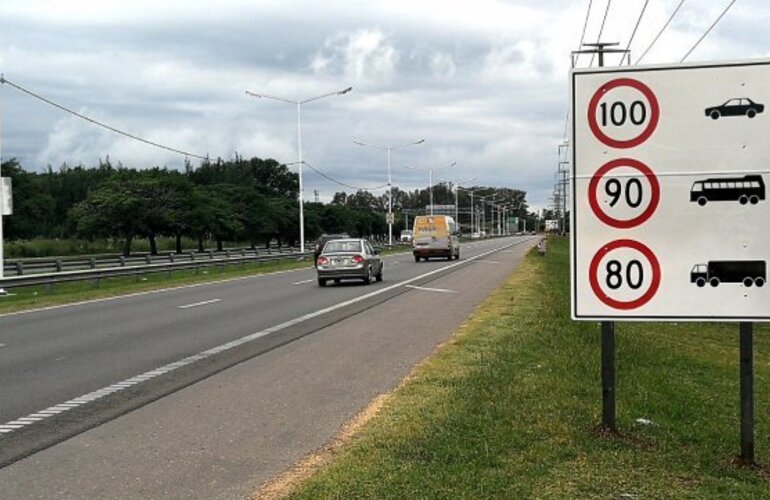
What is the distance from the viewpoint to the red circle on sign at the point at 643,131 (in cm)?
537

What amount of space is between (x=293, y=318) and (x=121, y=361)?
572 cm

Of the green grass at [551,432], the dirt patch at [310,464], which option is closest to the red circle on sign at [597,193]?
the green grass at [551,432]

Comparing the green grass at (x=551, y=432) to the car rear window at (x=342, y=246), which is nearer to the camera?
the green grass at (x=551, y=432)

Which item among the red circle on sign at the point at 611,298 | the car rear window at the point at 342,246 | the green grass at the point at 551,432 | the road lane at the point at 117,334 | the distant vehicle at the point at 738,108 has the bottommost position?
the road lane at the point at 117,334

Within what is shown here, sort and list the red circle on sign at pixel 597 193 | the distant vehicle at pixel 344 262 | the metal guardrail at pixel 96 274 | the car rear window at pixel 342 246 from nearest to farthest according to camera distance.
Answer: the red circle on sign at pixel 597 193
the metal guardrail at pixel 96 274
the distant vehicle at pixel 344 262
the car rear window at pixel 342 246

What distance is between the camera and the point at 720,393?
8742 millimetres

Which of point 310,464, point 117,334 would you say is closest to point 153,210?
point 117,334

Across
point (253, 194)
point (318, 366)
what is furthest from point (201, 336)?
point (253, 194)

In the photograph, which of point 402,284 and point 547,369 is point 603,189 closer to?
point 547,369

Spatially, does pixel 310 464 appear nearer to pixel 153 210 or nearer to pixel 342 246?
pixel 342 246

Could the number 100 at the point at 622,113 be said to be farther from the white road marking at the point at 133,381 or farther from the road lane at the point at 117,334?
the road lane at the point at 117,334

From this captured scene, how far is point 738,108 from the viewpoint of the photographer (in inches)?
205

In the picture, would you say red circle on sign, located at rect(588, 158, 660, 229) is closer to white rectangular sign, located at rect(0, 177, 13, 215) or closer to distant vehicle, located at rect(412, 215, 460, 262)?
white rectangular sign, located at rect(0, 177, 13, 215)

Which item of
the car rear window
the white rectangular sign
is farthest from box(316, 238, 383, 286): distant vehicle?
the white rectangular sign
